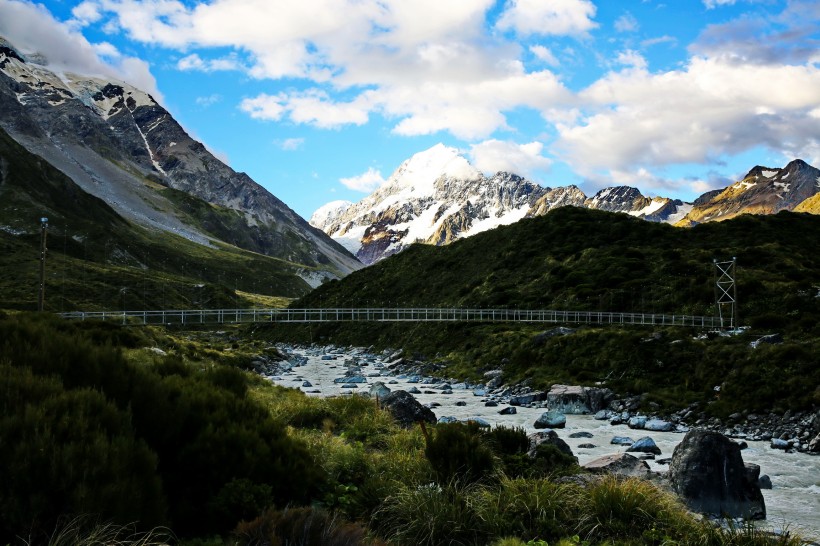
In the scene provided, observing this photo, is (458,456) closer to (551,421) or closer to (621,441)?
(621,441)

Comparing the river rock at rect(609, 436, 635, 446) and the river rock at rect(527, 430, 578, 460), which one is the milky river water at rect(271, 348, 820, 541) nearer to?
the river rock at rect(609, 436, 635, 446)

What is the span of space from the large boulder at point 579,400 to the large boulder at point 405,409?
11480 mm

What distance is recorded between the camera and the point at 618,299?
56156 millimetres

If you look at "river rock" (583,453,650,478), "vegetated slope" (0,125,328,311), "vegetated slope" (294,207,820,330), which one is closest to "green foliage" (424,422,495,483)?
"river rock" (583,453,650,478)

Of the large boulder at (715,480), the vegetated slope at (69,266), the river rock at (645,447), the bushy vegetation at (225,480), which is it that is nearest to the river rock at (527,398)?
the river rock at (645,447)

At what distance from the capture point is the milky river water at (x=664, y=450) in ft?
45.0

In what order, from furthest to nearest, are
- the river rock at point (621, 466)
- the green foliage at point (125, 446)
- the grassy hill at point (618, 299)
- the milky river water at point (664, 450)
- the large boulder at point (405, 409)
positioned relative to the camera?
the grassy hill at point (618, 299), the large boulder at point (405, 409), the milky river water at point (664, 450), the river rock at point (621, 466), the green foliage at point (125, 446)

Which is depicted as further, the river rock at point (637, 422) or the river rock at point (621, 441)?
the river rock at point (637, 422)

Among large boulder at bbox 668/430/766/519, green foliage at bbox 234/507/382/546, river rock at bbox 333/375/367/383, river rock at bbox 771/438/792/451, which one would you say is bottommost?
river rock at bbox 333/375/367/383

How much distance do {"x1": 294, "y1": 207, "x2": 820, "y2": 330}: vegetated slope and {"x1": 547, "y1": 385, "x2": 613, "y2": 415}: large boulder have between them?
1680 cm

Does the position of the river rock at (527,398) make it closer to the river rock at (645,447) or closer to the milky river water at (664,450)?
the milky river water at (664,450)

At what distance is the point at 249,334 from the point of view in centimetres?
9925

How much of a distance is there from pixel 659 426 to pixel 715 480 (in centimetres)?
1269

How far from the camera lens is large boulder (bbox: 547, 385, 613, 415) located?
1166 inches
